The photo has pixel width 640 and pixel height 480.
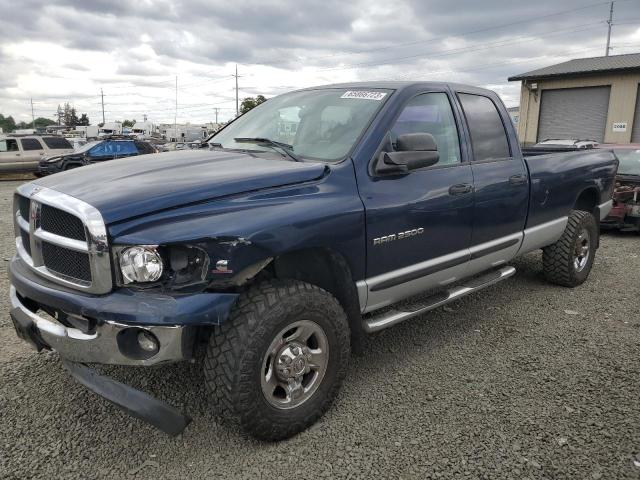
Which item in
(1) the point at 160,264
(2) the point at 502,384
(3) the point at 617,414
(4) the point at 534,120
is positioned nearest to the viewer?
(1) the point at 160,264

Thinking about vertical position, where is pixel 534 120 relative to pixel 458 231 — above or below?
above

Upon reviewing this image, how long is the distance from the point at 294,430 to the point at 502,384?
1.47m

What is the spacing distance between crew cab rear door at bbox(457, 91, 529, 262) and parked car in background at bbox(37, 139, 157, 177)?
1676cm

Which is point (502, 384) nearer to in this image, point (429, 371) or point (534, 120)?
point (429, 371)

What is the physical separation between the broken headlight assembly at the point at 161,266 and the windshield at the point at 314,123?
1151 mm

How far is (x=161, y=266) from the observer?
7.69 feet

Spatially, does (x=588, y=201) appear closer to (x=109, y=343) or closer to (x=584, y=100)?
(x=109, y=343)

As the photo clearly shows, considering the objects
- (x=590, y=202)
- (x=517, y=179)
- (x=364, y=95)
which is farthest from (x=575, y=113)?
(x=364, y=95)

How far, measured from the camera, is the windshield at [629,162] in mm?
8430

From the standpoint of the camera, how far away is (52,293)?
8.20 feet

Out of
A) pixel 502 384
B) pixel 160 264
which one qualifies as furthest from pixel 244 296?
pixel 502 384

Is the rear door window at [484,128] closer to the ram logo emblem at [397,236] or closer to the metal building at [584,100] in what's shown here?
the ram logo emblem at [397,236]

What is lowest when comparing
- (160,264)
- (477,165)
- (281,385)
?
(281,385)

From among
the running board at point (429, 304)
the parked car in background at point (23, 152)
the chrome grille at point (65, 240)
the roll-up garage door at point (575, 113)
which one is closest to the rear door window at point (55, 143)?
the parked car in background at point (23, 152)
